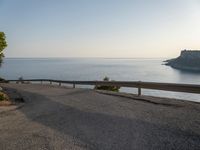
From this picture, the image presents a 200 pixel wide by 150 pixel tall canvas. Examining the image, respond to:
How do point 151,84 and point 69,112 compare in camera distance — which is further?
point 151,84

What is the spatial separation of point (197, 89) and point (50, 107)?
6.48m

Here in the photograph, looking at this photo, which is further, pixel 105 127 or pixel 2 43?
pixel 2 43

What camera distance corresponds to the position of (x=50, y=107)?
12703 millimetres

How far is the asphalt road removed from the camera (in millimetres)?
6816

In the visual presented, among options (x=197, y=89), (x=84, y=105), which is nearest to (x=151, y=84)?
(x=197, y=89)

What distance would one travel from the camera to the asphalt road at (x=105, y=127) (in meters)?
6.82

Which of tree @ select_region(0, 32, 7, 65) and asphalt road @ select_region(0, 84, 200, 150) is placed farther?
tree @ select_region(0, 32, 7, 65)

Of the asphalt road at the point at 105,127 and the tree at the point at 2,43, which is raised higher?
the tree at the point at 2,43

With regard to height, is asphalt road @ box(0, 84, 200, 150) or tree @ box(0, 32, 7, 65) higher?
tree @ box(0, 32, 7, 65)

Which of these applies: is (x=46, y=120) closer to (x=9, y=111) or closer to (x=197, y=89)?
(x=9, y=111)

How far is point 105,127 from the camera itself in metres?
8.36

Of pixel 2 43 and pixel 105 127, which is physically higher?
pixel 2 43

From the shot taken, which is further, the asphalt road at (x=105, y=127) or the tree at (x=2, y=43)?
the tree at (x=2, y=43)

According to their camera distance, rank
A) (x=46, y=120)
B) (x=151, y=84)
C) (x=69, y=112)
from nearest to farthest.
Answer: (x=46, y=120), (x=69, y=112), (x=151, y=84)
